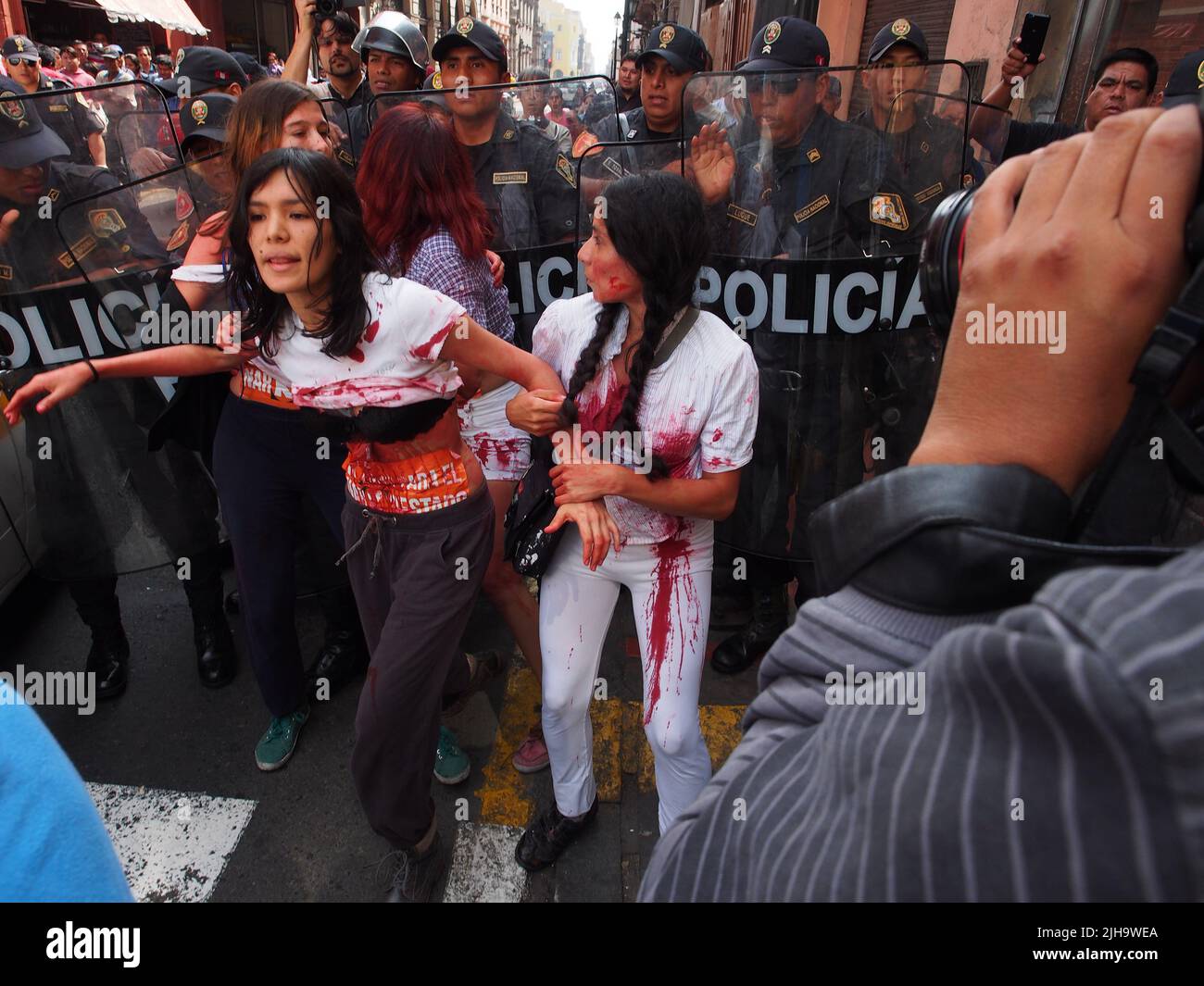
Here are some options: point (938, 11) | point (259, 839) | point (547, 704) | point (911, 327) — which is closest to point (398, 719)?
point (547, 704)

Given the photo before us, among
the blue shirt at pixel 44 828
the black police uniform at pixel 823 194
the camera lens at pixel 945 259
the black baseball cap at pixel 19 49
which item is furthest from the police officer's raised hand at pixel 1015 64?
the black baseball cap at pixel 19 49

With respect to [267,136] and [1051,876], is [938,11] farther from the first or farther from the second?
[1051,876]

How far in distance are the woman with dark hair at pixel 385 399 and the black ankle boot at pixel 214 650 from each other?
4.48 ft

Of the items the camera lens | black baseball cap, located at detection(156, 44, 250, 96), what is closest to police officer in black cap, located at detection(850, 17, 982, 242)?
the camera lens

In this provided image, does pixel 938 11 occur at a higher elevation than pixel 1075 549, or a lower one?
higher

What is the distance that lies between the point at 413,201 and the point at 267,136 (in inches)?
20.7

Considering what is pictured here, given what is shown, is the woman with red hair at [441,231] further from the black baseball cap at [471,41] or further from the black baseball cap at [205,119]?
the black baseball cap at [471,41]

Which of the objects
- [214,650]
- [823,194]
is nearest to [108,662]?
[214,650]

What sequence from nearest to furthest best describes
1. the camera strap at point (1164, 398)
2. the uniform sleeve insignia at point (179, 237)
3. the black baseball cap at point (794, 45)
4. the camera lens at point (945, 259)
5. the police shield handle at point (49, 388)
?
1. the camera strap at point (1164, 398)
2. the camera lens at point (945, 259)
3. the police shield handle at point (49, 388)
4. the uniform sleeve insignia at point (179, 237)
5. the black baseball cap at point (794, 45)

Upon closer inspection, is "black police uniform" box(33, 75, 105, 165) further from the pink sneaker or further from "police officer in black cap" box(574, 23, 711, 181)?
the pink sneaker

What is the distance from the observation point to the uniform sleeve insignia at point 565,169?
11.5 feet

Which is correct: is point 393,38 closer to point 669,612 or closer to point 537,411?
point 537,411

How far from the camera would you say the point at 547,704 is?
230 cm

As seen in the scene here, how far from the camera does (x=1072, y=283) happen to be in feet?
2.06
